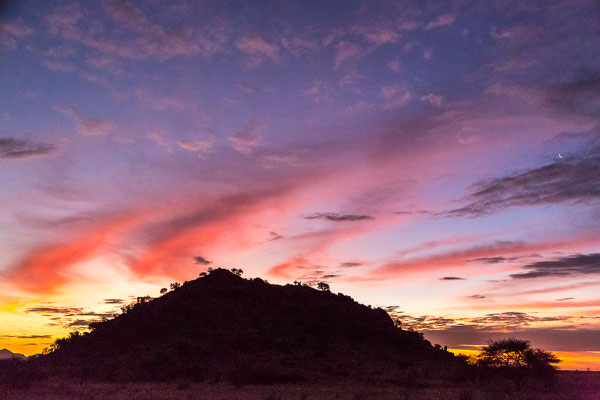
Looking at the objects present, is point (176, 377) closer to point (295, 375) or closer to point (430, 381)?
point (295, 375)

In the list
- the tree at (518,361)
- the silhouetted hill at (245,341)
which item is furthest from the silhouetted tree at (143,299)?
the tree at (518,361)

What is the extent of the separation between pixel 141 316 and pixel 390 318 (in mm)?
36725

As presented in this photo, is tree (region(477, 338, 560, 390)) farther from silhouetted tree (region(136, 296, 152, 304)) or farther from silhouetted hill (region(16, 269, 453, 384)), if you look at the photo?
silhouetted tree (region(136, 296, 152, 304))

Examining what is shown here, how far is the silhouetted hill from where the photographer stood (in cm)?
5453

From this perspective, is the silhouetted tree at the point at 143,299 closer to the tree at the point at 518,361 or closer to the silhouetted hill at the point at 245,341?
the silhouetted hill at the point at 245,341

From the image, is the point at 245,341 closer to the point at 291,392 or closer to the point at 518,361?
the point at 291,392

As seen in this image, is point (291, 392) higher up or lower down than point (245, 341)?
lower down

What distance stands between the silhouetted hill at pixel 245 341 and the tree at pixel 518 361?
8347 millimetres

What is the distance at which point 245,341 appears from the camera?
202 feet

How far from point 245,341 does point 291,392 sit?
20.5 meters

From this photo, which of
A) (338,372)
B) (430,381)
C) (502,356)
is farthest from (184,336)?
(502,356)

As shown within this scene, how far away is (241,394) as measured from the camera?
40062 mm

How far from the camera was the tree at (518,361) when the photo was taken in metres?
48.1

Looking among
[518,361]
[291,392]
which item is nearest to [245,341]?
[291,392]
